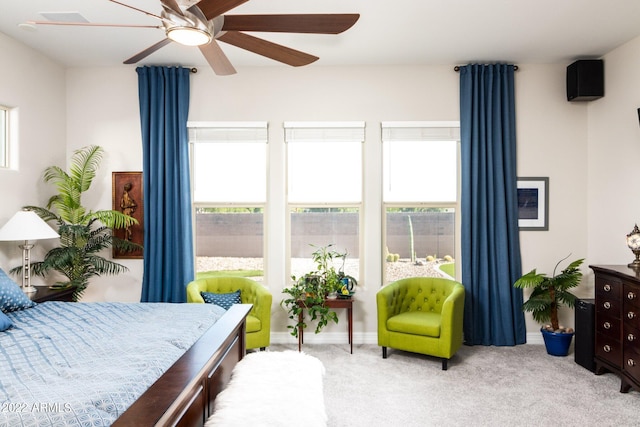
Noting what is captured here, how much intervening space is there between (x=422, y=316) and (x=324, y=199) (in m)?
1.60

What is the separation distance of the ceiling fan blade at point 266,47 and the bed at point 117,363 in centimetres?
155

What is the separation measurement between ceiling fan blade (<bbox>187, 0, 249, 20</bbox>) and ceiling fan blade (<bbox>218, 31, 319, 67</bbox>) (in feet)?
0.91

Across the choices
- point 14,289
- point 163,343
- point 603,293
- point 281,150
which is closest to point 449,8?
point 281,150

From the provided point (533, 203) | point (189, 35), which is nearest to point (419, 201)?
point (533, 203)

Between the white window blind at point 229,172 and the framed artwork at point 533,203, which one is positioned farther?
the white window blind at point 229,172

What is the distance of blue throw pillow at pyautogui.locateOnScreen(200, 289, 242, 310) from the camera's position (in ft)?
12.8

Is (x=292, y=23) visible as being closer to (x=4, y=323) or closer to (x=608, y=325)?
(x=4, y=323)

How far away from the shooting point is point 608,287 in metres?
3.36

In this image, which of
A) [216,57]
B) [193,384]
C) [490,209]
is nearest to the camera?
[193,384]

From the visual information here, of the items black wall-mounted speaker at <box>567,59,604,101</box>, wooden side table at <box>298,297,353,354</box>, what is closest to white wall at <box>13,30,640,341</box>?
black wall-mounted speaker at <box>567,59,604,101</box>

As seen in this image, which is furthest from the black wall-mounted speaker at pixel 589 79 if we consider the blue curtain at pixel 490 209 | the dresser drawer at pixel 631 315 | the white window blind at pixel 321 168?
the white window blind at pixel 321 168

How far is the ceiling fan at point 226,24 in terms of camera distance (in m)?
1.71

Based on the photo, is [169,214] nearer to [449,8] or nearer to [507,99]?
[449,8]

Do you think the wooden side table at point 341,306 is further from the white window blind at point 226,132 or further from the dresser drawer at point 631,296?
the dresser drawer at point 631,296
